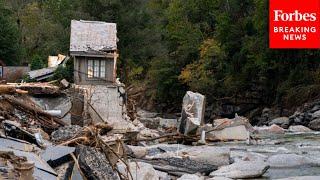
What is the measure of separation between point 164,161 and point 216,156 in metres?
1.98

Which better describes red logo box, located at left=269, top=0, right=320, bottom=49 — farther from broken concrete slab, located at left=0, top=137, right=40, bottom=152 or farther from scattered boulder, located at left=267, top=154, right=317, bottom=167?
broken concrete slab, located at left=0, top=137, right=40, bottom=152

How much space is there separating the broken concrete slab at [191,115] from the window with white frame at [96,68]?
411 centimetres

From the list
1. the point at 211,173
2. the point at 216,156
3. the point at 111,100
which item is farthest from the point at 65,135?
the point at 111,100

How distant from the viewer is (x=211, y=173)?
13.7 meters

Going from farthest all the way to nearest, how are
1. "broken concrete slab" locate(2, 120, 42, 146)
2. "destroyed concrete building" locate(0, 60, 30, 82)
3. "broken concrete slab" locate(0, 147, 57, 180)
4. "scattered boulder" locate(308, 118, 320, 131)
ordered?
"destroyed concrete building" locate(0, 60, 30, 82), "scattered boulder" locate(308, 118, 320, 131), "broken concrete slab" locate(2, 120, 42, 146), "broken concrete slab" locate(0, 147, 57, 180)

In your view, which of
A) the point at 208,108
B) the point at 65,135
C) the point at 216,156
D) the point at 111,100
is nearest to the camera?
the point at 65,135

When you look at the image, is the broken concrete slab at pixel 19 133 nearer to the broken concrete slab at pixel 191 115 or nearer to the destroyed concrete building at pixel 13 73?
the broken concrete slab at pixel 191 115

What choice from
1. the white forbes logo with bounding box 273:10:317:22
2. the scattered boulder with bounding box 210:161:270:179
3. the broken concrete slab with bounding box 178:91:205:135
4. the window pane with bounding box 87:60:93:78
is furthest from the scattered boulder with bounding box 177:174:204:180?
the white forbes logo with bounding box 273:10:317:22

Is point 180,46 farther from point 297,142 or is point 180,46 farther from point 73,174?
point 73,174

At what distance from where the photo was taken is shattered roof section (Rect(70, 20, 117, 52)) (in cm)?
2639

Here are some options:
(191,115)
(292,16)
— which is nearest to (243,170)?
(191,115)

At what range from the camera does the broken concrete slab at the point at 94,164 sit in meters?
7.10

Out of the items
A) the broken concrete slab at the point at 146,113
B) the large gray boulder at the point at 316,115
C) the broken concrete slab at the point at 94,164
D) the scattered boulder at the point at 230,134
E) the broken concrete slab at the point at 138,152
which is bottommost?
the broken concrete slab at the point at 146,113

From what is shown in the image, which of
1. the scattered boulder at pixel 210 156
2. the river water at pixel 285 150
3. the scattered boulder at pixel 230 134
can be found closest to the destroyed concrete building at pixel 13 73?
the scattered boulder at pixel 230 134
